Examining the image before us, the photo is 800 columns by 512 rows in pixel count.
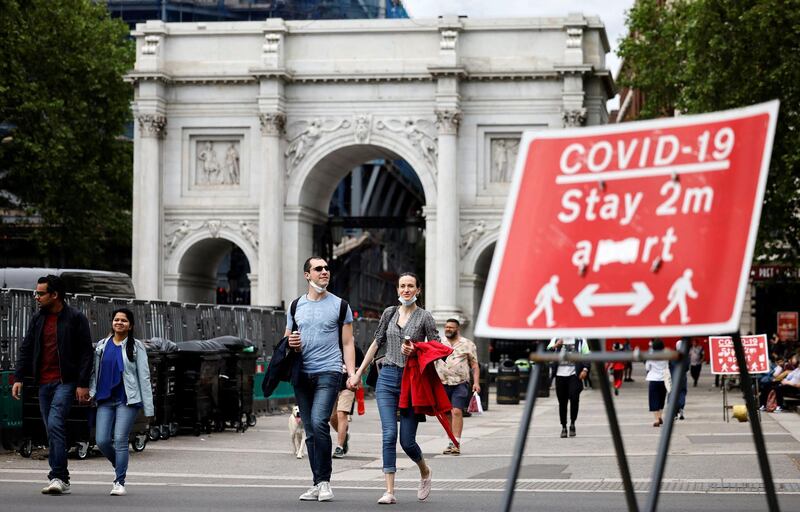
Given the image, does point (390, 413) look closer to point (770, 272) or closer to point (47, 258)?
point (770, 272)

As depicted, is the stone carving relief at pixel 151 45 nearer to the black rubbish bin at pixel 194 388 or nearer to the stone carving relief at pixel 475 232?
the stone carving relief at pixel 475 232

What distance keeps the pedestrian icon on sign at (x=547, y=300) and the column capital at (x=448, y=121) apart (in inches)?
1916

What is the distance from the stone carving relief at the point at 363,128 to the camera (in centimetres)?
5597

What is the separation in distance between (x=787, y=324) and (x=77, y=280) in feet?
112

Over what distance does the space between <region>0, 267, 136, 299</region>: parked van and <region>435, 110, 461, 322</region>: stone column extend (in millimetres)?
17595

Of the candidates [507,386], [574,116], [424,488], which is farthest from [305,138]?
[424,488]

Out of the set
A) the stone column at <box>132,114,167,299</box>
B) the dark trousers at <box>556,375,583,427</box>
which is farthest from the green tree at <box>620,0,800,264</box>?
the stone column at <box>132,114,167,299</box>

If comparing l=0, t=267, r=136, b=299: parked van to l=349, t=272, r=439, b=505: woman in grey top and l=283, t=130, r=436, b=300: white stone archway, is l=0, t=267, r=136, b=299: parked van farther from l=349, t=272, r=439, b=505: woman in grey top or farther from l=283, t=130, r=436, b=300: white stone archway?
l=349, t=272, r=439, b=505: woman in grey top

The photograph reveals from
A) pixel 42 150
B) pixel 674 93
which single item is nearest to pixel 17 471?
pixel 42 150

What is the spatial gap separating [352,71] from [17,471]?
40504mm

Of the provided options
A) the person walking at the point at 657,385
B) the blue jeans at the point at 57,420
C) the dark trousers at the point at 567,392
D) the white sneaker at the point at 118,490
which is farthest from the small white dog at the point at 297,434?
the person walking at the point at 657,385

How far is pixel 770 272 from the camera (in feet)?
202

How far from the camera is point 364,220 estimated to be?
5753 centimetres

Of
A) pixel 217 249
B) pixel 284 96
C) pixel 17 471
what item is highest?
pixel 284 96
